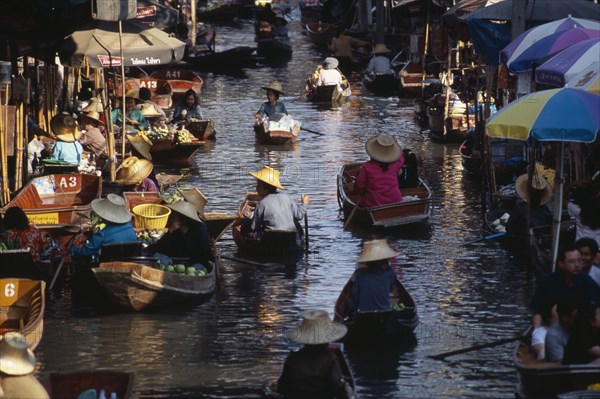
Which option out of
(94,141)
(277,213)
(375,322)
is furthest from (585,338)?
(94,141)

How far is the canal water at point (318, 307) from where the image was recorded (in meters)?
12.4

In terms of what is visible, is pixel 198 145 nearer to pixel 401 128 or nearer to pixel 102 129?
pixel 102 129

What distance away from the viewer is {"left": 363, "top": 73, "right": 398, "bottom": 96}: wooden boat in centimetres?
3822

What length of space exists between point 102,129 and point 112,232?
32.2ft

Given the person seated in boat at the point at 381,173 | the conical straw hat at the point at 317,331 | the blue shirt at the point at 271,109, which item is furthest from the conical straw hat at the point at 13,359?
the blue shirt at the point at 271,109

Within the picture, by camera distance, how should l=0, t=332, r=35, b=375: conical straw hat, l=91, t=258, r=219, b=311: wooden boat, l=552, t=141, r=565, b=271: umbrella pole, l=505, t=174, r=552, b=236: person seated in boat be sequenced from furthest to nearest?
l=505, t=174, r=552, b=236: person seated in boat
l=91, t=258, r=219, b=311: wooden boat
l=552, t=141, r=565, b=271: umbrella pole
l=0, t=332, r=35, b=375: conical straw hat

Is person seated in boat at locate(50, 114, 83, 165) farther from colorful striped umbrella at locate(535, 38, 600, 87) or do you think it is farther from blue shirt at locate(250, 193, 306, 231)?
colorful striped umbrella at locate(535, 38, 600, 87)

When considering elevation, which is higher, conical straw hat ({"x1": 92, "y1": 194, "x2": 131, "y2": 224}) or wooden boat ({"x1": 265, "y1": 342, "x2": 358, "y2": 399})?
conical straw hat ({"x1": 92, "y1": 194, "x2": 131, "y2": 224})

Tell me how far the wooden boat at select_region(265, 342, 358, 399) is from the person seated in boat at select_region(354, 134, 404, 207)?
7.43 m

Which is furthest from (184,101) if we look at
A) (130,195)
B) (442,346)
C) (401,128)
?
(442,346)

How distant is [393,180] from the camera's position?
1902 cm

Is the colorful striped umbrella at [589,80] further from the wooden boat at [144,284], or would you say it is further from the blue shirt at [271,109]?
the blue shirt at [271,109]

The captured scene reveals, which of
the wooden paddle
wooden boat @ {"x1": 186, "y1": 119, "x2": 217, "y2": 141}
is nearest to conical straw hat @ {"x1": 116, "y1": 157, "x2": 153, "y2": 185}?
wooden boat @ {"x1": 186, "y1": 119, "x2": 217, "y2": 141}

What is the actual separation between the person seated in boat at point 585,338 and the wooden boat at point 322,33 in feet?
143
